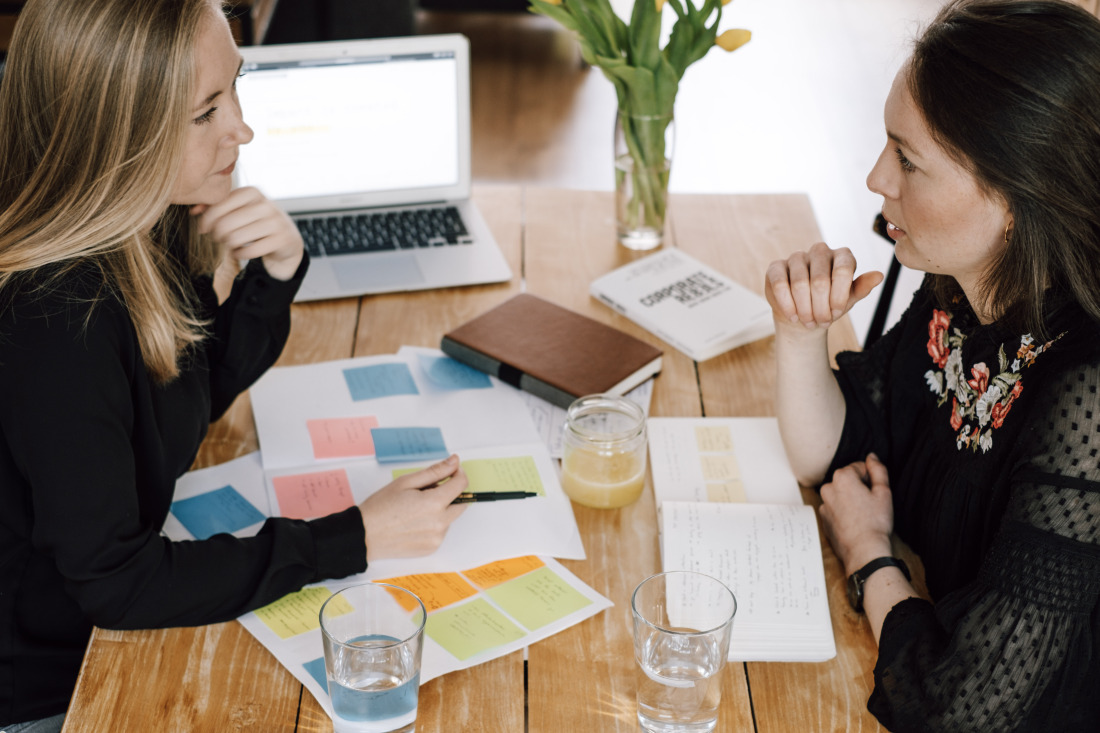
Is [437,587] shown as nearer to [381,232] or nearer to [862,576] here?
[862,576]

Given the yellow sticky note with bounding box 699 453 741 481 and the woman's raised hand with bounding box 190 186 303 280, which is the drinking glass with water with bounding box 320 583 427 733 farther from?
the woman's raised hand with bounding box 190 186 303 280

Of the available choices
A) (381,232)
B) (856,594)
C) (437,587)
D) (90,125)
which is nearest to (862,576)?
(856,594)

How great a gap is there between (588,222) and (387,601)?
109 cm

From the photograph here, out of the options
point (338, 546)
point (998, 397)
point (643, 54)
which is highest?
point (643, 54)

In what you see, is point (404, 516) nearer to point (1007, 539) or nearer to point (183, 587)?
point (183, 587)

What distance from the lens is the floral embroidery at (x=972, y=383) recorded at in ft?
3.62

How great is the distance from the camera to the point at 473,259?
1.77 metres

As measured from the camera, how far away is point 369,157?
179 cm

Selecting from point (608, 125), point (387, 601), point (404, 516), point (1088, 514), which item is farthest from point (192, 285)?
point (608, 125)

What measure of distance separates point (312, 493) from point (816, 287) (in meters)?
0.65

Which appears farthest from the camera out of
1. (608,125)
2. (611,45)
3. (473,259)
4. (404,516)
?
(608,125)

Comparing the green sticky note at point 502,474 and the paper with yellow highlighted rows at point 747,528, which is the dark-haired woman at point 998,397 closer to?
the paper with yellow highlighted rows at point 747,528

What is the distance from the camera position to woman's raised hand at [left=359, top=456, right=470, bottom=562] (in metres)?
1.13

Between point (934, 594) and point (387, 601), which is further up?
point (387, 601)
